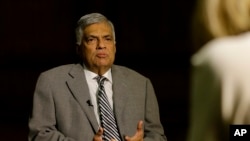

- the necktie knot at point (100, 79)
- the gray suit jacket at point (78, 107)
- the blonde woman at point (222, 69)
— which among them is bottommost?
the gray suit jacket at point (78, 107)

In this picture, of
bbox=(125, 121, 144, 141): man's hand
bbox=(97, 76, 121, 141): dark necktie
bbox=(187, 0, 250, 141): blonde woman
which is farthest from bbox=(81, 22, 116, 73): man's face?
bbox=(187, 0, 250, 141): blonde woman

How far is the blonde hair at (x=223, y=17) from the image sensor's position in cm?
95

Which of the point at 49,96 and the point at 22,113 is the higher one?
the point at 49,96

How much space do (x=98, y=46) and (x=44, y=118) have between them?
37 centimetres

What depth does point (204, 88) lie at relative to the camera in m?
0.99

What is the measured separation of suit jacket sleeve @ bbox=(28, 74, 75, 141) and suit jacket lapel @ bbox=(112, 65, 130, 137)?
8.6 inches

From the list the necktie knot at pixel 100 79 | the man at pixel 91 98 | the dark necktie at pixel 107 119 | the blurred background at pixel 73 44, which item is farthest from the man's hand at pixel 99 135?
the blurred background at pixel 73 44

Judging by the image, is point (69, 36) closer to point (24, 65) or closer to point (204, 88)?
point (24, 65)

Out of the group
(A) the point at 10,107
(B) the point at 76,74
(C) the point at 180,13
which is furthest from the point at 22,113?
(B) the point at 76,74

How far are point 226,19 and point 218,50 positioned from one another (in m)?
0.05

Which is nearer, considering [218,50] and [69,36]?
[218,50]

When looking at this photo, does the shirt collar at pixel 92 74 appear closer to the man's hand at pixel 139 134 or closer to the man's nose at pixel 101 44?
the man's nose at pixel 101 44

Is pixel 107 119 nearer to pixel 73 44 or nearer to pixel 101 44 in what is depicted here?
pixel 101 44

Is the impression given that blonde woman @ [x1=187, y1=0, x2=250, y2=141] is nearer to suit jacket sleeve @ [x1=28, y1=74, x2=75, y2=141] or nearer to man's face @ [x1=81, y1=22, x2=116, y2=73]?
suit jacket sleeve @ [x1=28, y1=74, x2=75, y2=141]
